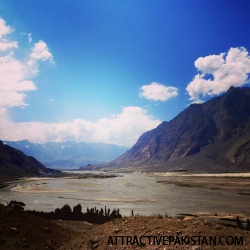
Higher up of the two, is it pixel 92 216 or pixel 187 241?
pixel 187 241

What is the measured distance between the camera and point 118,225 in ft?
56.2

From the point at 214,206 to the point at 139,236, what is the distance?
3680 cm

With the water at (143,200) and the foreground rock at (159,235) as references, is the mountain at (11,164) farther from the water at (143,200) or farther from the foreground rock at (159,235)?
the foreground rock at (159,235)

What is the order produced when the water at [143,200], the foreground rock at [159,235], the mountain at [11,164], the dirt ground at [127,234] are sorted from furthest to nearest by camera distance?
1. the mountain at [11,164]
2. the water at [143,200]
3. the dirt ground at [127,234]
4. the foreground rock at [159,235]

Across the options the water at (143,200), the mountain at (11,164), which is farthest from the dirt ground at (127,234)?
the mountain at (11,164)

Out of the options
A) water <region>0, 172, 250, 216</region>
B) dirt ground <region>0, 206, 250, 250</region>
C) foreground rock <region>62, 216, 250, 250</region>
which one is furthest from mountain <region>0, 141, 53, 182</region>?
foreground rock <region>62, 216, 250, 250</region>

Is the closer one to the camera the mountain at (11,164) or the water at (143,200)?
the water at (143,200)

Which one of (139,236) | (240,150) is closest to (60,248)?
(139,236)

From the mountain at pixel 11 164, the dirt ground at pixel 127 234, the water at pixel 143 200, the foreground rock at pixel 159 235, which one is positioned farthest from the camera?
the mountain at pixel 11 164

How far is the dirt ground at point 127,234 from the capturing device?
44.8ft

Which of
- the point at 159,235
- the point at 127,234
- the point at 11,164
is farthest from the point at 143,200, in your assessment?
the point at 11,164

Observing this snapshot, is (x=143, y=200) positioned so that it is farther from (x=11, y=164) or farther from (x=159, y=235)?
(x=11, y=164)

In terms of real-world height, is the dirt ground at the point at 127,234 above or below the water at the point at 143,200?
above

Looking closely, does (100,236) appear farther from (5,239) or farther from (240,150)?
(240,150)
